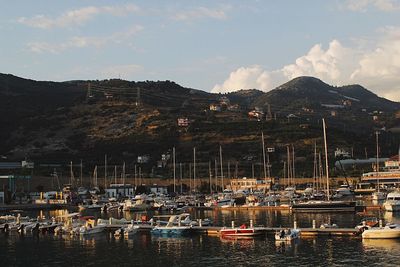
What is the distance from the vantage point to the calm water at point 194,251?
132ft

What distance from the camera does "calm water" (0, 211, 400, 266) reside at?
40.2m

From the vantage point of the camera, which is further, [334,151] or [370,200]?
[334,151]

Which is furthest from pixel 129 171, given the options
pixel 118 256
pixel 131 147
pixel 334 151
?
pixel 118 256

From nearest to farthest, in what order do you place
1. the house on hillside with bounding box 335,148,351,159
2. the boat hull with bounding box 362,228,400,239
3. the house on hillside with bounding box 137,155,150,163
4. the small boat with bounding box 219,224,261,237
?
the boat hull with bounding box 362,228,400,239
the small boat with bounding box 219,224,261,237
the house on hillside with bounding box 335,148,351,159
the house on hillside with bounding box 137,155,150,163

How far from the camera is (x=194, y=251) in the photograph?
45.6m

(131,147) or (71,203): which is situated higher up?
(131,147)

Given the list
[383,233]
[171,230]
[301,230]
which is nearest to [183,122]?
[171,230]

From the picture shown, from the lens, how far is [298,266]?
125 feet

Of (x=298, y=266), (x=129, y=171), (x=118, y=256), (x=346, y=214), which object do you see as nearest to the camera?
(x=298, y=266)

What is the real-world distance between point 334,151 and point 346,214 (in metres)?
87.8

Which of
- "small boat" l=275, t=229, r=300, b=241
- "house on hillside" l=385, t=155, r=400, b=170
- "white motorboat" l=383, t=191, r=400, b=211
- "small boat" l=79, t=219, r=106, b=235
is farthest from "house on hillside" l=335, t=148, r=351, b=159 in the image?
"small boat" l=275, t=229, r=300, b=241

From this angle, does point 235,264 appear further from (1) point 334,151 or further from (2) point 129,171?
(1) point 334,151

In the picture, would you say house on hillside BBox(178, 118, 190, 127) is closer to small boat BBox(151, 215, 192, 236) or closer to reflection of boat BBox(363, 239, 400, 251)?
small boat BBox(151, 215, 192, 236)

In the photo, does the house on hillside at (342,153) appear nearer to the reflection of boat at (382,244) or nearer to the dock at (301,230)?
the dock at (301,230)
